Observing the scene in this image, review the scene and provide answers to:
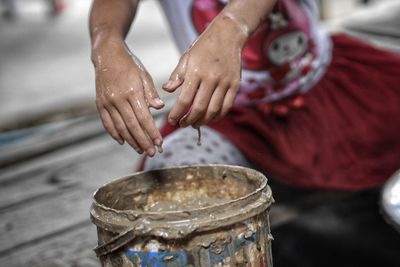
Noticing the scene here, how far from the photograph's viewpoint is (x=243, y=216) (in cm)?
170

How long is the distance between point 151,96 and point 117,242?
1.12ft

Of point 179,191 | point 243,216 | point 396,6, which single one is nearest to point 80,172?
point 179,191

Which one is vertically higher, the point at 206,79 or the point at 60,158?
the point at 206,79

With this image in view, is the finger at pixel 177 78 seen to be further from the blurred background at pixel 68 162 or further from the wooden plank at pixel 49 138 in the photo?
the wooden plank at pixel 49 138

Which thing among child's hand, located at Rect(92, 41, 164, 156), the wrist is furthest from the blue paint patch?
the wrist

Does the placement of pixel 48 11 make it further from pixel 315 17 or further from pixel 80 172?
pixel 315 17

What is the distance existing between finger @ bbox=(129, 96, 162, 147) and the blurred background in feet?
4.10

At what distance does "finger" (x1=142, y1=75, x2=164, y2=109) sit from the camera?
183cm

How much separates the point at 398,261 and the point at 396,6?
3430 millimetres

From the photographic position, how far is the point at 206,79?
70.5 inches

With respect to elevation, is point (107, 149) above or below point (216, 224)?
below

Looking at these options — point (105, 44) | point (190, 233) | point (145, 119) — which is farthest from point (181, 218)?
point (105, 44)

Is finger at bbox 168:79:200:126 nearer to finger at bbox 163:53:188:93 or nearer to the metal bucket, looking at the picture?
finger at bbox 163:53:188:93

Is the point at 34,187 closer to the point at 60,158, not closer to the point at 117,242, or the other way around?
the point at 60,158
